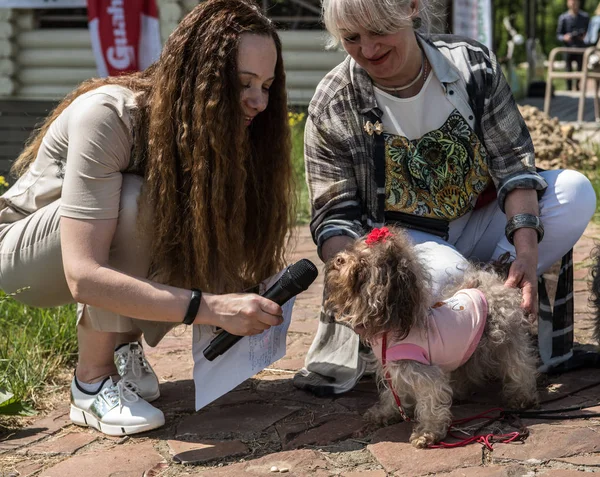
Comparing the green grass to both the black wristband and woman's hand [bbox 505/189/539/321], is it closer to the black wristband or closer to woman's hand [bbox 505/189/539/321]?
the black wristband

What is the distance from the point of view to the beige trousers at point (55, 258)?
3297 mm

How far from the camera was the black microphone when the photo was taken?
3.17 m

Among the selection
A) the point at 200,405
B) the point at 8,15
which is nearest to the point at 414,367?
the point at 200,405

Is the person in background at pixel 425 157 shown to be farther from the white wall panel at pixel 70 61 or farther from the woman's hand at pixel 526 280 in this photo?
the white wall panel at pixel 70 61

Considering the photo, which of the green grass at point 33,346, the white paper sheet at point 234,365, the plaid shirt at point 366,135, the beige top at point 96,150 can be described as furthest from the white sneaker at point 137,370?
the plaid shirt at point 366,135

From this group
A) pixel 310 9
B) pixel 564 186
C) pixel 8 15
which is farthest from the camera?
pixel 310 9

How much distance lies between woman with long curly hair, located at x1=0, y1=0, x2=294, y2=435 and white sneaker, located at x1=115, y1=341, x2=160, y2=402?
33mm

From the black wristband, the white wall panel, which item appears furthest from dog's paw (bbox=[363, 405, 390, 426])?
the white wall panel

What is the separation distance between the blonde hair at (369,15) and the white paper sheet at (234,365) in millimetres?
1096

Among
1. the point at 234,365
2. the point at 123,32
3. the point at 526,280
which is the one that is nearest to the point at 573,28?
the point at 123,32

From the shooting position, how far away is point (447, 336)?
3.13m

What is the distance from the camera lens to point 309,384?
381 centimetres

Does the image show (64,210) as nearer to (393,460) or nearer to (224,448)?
(224,448)

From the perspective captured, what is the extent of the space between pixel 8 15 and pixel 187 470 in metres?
8.90
